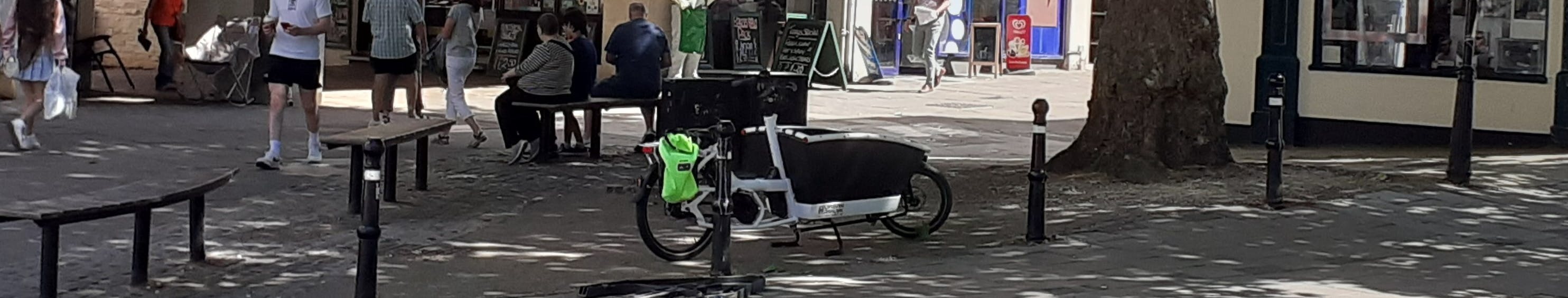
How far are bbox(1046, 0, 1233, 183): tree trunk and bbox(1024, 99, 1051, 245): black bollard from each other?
8.48 feet

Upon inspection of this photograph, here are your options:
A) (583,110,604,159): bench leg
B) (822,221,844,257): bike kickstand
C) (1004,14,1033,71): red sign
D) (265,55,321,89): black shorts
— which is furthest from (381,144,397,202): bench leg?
(1004,14,1033,71): red sign

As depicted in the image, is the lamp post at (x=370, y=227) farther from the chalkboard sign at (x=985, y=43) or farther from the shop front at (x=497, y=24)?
the chalkboard sign at (x=985, y=43)

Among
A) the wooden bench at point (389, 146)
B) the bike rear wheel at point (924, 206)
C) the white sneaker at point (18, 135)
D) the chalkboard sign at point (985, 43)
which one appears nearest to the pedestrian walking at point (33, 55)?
the white sneaker at point (18, 135)

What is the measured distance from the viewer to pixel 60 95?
13.8 metres

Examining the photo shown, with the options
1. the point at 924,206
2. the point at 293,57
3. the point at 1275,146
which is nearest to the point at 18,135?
the point at 293,57

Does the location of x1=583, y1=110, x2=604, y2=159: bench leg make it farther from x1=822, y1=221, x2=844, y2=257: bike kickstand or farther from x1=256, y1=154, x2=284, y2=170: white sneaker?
x1=822, y1=221, x2=844, y2=257: bike kickstand

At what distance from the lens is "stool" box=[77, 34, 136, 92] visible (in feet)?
63.6

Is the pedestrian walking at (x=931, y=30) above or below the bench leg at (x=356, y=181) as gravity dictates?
above

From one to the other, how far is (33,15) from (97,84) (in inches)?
273

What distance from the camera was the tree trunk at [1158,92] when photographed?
12523 mm

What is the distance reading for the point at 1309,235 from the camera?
10367 mm

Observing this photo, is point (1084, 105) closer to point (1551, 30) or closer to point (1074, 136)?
point (1074, 136)

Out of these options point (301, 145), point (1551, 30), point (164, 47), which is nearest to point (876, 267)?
point (301, 145)

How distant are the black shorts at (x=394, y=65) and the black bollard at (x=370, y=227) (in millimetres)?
7304
